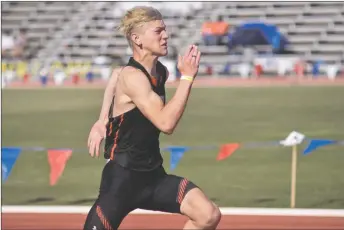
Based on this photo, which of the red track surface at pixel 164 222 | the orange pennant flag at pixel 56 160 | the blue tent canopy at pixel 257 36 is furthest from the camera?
the blue tent canopy at pixel 257 36

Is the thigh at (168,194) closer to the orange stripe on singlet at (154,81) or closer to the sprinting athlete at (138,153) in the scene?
the sprinting athlete at (138,153)

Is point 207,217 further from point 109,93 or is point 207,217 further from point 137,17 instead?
point 137,17

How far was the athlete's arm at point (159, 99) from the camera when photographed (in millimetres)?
4973

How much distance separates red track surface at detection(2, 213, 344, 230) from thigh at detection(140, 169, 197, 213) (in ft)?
11.1

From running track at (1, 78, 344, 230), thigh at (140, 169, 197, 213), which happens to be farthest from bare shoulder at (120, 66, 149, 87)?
running track at (1, 78, 344, 230)

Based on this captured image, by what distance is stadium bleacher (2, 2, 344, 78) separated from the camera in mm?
40594

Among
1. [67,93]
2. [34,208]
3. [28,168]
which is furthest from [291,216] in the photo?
[67,93]

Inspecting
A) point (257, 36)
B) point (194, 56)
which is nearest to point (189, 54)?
point (194, 56)

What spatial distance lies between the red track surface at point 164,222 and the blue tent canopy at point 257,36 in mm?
30810

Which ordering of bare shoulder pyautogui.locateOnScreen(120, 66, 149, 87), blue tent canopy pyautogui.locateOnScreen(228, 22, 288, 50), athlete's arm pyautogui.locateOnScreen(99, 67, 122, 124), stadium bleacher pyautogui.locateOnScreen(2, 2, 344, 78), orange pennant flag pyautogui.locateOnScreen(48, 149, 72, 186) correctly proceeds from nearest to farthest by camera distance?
bare shoulder pyautogui.locateOnScreen(120, 66, 149, 87)
athlete's arm pyautogui.locateOnScreen(99, 67, 122, 124)
orange pennant flag pyautogui.locateOnScreen(48, 149, 72, 186)
blue tent canopy pyautogui.locateOnScreen(228, 22, 288, 50)
stadium bleacher pyautogui.locateOnScreen(2, 2, 344, 78)

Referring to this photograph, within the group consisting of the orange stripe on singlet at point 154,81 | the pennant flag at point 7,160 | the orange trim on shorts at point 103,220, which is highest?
the orange stripe on singlet at point 154,81

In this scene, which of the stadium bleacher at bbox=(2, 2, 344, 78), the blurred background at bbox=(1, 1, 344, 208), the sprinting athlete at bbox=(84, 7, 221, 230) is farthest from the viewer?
the stadium bleacher at bbox=(2, 2, 344, 78)

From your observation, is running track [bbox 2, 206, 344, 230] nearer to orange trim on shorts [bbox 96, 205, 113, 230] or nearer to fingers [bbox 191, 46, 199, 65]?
orange trim on shorts [bbox 96, 205, 113, 230]

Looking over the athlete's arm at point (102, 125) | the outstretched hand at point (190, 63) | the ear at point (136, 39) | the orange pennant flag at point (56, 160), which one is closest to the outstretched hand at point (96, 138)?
the athlete's arm at point (102, 125)
